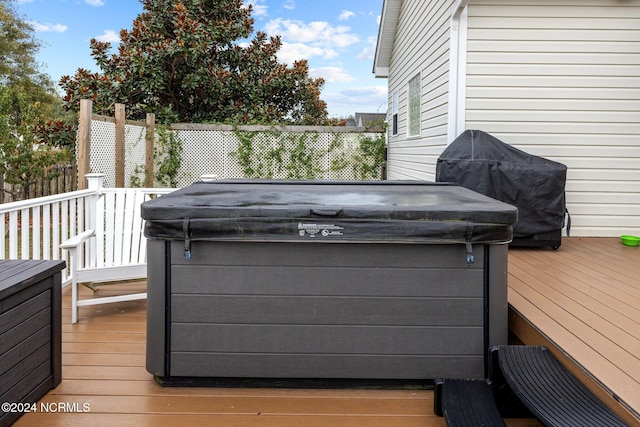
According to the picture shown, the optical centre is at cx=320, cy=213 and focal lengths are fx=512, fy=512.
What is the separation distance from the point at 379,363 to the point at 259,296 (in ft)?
2.07

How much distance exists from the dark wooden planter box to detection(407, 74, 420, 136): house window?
4.89 meters

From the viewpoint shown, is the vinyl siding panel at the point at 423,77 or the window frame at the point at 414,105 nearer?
the vinyl siding panel at the point at 423,77

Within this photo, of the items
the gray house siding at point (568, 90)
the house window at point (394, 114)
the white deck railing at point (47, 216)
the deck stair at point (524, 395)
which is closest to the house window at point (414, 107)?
the house window at point (394, 114)

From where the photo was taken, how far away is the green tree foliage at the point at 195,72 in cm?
1005

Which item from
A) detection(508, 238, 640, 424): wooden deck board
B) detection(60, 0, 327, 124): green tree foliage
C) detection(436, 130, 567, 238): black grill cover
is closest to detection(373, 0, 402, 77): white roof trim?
detection(60, 0, 327, 124): green tree foliage

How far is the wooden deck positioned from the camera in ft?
6.54

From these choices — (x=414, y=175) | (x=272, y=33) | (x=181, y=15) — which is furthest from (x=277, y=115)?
(x=414, y=175)

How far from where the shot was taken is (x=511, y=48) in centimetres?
456

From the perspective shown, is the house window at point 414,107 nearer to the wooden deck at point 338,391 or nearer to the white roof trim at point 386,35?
the white roof trim at point 386,35

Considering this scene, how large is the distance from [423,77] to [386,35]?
2.81 meters

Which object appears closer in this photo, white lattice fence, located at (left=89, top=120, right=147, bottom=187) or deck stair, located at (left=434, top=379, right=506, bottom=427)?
deck stair, located at (left=434, top=379, right=506, bottom=427)

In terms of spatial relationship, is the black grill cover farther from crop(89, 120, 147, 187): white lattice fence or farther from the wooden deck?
crop(89, 120, 147, 187): white lattice fence

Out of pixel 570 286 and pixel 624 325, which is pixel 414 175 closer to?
pixel 570 286

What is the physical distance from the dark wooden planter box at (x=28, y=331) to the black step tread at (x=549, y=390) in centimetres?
Result: 194
